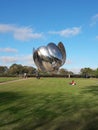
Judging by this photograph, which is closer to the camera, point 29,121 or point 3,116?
point 29,121

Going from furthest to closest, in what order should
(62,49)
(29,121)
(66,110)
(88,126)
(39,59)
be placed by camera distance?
1. (62,49)
2. (39,59)
3. (66,110)
4. (29,121)
5. (88,126)

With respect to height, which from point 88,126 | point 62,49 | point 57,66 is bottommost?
point 88,126

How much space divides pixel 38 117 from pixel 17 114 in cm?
92

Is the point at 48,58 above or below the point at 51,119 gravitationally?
above

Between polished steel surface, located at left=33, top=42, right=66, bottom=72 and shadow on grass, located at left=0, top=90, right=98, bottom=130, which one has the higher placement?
polished steel surface, located at left=33, top=42, right=66, bottom=72

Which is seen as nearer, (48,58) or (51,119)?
(51,119)

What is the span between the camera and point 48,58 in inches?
2628

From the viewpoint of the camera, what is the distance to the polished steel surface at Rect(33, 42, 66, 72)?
220 ft

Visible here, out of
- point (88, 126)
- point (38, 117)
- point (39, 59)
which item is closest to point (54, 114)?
point (38, 117)

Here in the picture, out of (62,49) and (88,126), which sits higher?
(62,49)

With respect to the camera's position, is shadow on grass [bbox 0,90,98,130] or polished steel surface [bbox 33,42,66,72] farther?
polished steel surface [bbox 33,42,66,72]

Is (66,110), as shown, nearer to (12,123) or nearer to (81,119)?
(81,119)

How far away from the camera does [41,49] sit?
68.0m

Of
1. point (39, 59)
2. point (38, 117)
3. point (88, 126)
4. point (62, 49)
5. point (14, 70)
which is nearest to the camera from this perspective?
point (88, 126)
